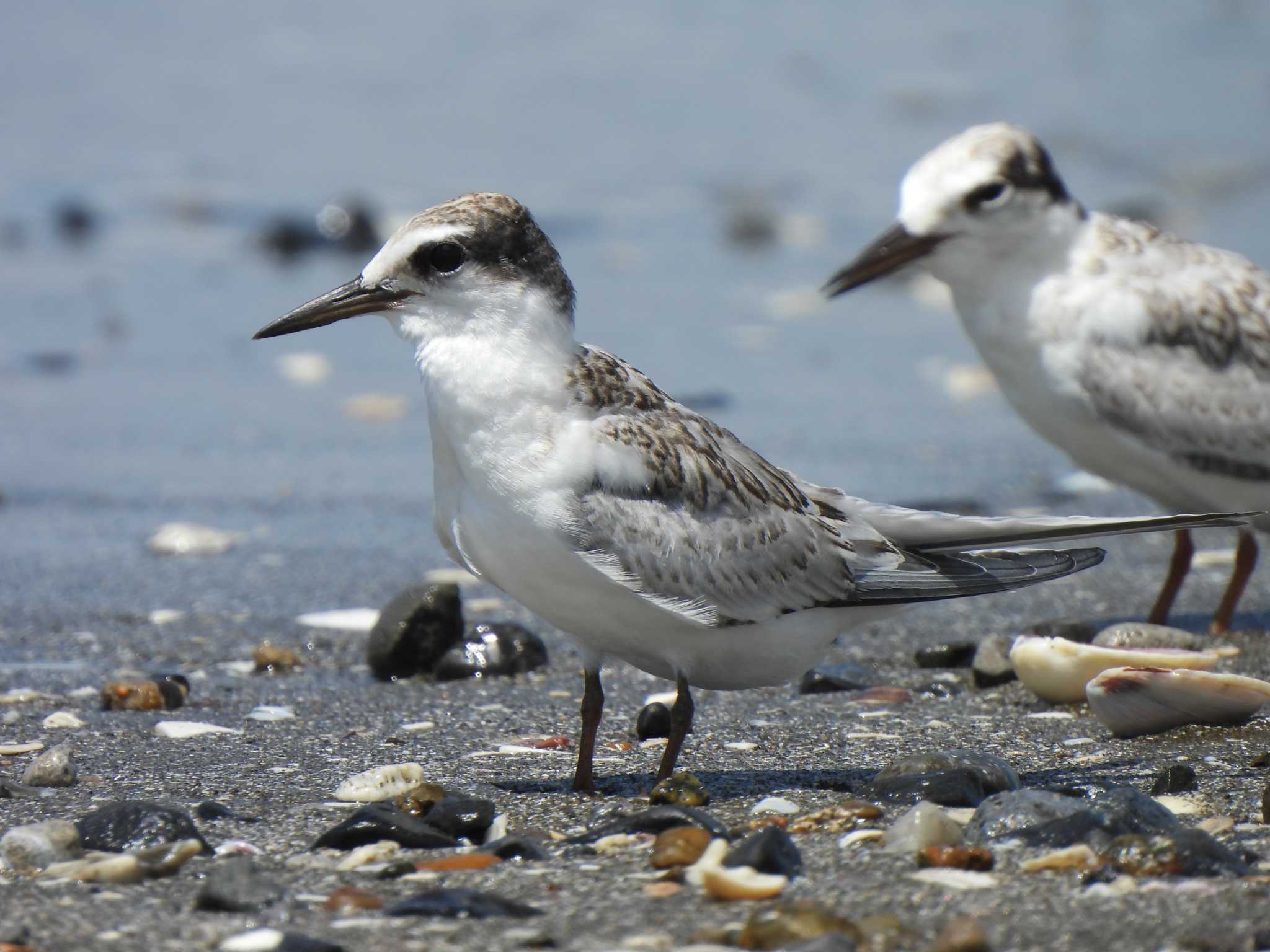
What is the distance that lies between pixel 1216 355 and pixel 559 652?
225 centimetres

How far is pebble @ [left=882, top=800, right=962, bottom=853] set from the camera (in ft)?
9.29

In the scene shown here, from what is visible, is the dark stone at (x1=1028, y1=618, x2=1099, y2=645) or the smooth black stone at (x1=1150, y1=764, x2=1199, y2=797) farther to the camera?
the dark stone at (x1=1028, y1=618, x2=1099, y2=645)

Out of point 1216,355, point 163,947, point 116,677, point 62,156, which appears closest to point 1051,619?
point 1216,355

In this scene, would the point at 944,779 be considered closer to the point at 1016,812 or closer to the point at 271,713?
the point at 1016,812

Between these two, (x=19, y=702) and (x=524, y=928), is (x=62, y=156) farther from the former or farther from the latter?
(x=524, y=928)

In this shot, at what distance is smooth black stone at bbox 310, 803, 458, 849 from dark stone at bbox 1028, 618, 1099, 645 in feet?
7.35

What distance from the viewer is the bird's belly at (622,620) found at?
3270 millimetres

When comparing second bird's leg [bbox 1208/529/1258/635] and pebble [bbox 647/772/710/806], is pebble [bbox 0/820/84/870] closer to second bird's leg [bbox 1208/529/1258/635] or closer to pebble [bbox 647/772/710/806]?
pebble [bbox 647/772/710/806]

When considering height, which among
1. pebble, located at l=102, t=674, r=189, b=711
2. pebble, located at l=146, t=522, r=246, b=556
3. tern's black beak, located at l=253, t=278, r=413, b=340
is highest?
tern's black beak, located at l=253, t=278, r=413, b=340

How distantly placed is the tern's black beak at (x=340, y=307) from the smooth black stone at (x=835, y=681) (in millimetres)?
Result: 1610

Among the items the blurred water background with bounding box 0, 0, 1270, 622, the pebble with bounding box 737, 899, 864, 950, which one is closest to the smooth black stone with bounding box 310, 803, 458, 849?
the pebble with bounding box 737, 899, 864, 950

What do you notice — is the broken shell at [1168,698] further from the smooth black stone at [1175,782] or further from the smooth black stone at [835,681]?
the smooth black stone at [835,681]

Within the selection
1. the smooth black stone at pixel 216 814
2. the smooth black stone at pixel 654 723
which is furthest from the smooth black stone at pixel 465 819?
the smooth black stone at pixel 654 723

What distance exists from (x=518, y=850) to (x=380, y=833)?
0.82 feet
